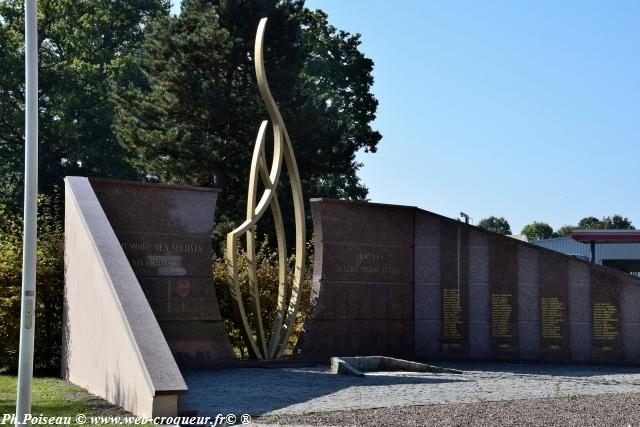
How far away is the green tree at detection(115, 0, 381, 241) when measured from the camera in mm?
26906

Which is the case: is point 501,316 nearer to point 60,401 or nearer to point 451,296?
point 451,296

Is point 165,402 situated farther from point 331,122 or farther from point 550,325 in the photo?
point 331,122

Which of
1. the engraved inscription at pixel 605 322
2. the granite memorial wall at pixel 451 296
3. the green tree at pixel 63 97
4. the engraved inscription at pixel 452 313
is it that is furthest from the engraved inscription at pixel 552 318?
the green tree at pixel 63 97

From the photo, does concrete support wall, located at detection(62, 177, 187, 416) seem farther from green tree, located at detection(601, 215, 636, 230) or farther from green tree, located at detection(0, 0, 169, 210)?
green tree, located at detection(601, 215, 636, 230)

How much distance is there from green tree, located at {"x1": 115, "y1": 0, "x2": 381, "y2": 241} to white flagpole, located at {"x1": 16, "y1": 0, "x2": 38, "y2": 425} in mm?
17785

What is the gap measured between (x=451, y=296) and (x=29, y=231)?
10.6 metres

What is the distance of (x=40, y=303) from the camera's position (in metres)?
14.9

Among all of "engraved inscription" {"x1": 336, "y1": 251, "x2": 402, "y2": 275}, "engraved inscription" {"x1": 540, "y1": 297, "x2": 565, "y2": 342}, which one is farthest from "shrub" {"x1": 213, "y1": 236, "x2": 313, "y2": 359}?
"engraved inscription" {"x1": 540, "y1": 297, "x2": 565, "y2": 342}

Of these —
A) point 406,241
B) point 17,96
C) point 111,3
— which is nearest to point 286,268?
point 406,241

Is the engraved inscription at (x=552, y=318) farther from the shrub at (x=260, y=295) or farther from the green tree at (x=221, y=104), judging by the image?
the green tree at (x=221, y=104)

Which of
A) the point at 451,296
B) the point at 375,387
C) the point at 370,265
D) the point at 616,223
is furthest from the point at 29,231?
the point at 616,223

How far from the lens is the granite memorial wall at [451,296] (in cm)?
1659

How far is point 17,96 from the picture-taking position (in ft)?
120

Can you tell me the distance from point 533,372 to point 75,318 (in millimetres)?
7262
